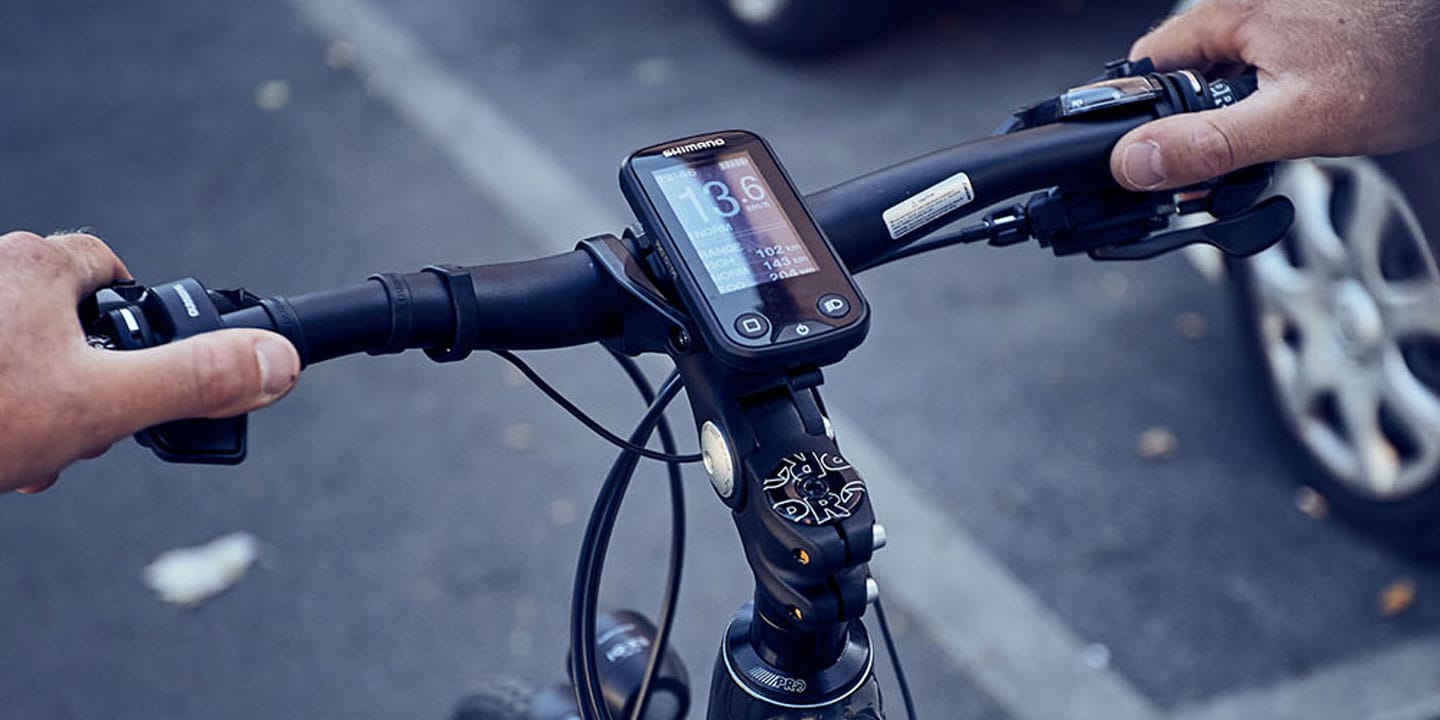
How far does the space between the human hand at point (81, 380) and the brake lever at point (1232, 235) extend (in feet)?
3.06

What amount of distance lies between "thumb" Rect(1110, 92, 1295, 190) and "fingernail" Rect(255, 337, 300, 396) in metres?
0.87

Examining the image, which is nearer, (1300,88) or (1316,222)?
(1300,88)

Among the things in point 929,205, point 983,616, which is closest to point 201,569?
point 983,616

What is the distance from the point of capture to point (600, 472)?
13.4ft

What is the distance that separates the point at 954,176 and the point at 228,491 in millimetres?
3140

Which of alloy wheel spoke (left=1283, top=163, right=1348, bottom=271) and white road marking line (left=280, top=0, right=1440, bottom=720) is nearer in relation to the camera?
white road marking line (left=280, top=0, right=1440, bottom=720)

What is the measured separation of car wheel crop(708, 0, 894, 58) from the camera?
546 cm

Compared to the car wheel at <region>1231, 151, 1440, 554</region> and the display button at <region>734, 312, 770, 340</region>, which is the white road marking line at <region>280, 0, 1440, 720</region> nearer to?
the car wheel at <region>1231, 151, 1440, 554</region>

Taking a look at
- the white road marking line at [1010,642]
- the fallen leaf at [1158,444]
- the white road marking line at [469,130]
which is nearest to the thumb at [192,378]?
the white road marking line at [1010,642]

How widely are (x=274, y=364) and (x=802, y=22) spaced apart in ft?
15.0

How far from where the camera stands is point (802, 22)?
5.48m

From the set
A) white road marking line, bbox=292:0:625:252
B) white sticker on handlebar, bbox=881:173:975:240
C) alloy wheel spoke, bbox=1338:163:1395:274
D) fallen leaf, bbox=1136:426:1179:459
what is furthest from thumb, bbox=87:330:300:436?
white road marking line, bbox=292:0:625:252

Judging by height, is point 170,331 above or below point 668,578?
above

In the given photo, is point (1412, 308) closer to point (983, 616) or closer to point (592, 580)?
point (983, 616)
